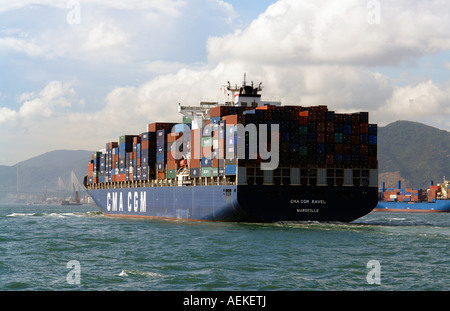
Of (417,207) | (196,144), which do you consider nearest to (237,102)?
(196,144)

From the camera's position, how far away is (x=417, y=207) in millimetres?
156500

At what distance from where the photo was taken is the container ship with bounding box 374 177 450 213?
15098 centimetres

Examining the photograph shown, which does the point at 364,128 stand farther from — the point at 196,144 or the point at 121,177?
the point at 121,177

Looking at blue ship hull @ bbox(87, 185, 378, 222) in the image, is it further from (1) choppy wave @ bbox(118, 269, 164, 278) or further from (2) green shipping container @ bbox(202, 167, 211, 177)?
(1) choppy wave @ bbox(118, 269, 164, 278)

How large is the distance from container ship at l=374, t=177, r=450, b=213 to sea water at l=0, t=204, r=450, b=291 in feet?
360

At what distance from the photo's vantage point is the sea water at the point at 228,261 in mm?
24328

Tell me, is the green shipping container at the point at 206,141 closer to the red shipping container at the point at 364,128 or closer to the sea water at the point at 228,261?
the red shipping container at the point at 364,128

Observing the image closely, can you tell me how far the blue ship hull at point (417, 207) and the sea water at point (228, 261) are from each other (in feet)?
357

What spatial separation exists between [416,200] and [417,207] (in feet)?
18.0

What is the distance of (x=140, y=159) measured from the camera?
79.9 metres

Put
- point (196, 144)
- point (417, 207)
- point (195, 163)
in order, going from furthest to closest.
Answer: point (417, 207)
point (196, 144)
point (195, 163)

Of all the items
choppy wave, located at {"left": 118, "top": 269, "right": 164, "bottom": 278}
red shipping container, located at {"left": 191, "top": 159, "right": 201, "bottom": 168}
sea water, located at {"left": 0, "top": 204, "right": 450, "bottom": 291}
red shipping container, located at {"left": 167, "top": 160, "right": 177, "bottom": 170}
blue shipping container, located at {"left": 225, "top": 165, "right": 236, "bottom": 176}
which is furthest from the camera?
red shipping container, located at {"left": 167, "top": 160, "right": 177, "bottom": 170}

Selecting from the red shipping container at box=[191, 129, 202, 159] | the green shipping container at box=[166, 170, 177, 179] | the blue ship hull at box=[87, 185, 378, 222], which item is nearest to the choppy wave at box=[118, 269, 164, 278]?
the blue ship hull at box=[87, 185, 378, 222]
